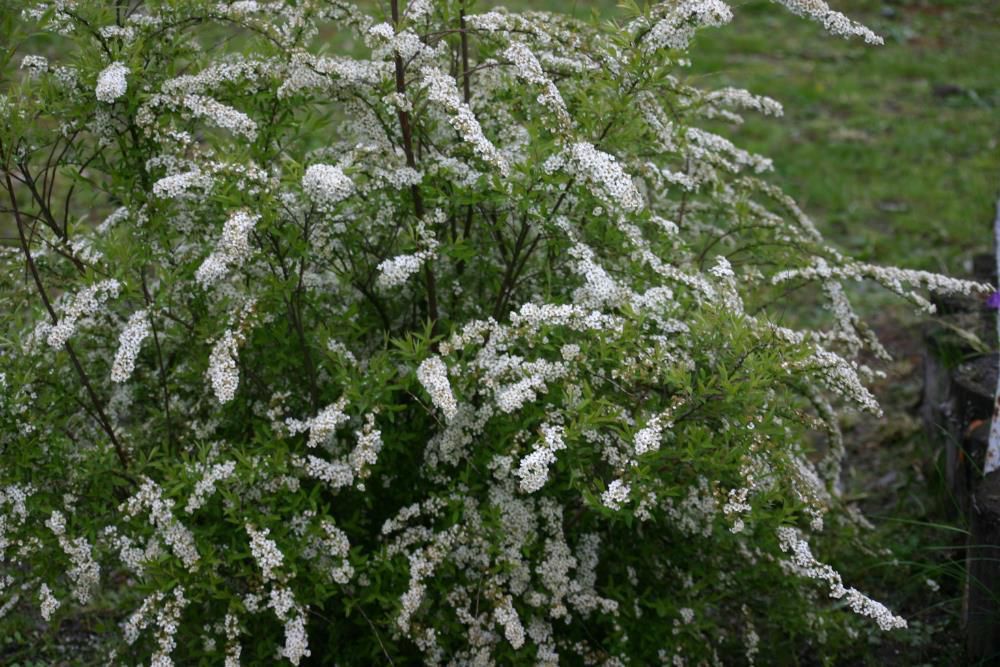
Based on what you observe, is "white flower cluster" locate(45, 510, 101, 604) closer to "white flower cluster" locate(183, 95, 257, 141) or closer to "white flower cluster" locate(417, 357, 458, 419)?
"white flower cluster" locate(417, 357, 458, 419)

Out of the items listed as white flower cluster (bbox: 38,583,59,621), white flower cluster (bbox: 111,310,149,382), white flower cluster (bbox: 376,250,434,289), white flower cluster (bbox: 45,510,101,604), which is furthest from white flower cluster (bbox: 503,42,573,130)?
white flower cluster (bbox: 38,583,59,621)

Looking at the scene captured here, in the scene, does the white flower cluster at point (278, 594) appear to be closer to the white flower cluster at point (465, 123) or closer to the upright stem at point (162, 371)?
the upright stem at point (162, 371)

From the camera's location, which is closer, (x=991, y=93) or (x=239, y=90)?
(x=239, y=90)

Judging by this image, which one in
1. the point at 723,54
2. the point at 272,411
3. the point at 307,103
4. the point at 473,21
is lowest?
the point at 723,54

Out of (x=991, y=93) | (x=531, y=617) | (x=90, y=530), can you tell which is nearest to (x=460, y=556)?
(x=531, y=617)

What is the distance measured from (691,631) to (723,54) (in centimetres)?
813

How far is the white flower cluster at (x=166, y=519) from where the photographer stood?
2.84m

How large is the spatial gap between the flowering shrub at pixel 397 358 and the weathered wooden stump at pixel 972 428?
504 mm

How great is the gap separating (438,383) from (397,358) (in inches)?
22.2

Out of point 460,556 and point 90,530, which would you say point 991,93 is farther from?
point 90,530

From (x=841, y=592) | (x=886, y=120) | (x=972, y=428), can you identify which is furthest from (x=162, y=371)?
(x=886, y=120)

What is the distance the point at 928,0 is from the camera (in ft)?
40.1

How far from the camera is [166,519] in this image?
283 cm

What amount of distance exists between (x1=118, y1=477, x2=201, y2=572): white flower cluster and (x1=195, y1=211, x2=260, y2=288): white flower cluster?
1.99 feet
